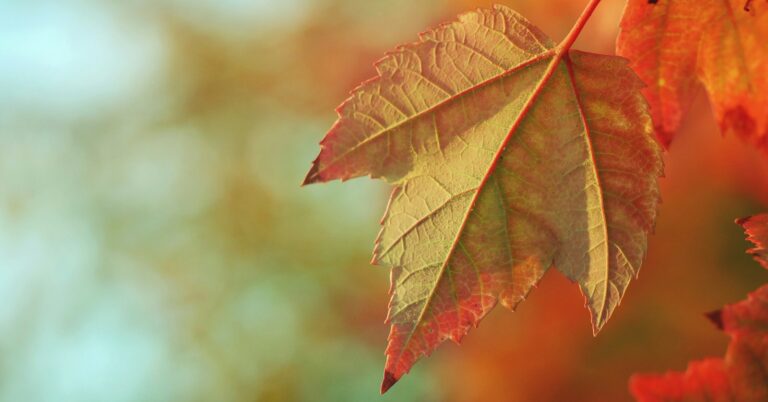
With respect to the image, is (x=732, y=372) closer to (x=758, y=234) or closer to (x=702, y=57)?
(x=758, y=234)

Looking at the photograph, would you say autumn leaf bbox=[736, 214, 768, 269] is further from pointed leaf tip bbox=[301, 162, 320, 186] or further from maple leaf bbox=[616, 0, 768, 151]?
pointed leaf tip bbox=[301, 162, 320, 186]

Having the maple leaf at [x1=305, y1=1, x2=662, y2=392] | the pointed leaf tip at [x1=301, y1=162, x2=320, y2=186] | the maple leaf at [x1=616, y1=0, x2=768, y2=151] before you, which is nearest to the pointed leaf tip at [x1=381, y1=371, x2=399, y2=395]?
the maple leaf at [x1=305, y1=1, x2=662, y2=392]

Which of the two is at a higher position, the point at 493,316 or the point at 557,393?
the point at 493,316

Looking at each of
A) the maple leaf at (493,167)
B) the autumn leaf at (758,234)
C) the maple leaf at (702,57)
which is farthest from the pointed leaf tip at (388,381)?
the maple leaf at (702,57)

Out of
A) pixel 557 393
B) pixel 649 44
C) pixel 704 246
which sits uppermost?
pixel 649 44

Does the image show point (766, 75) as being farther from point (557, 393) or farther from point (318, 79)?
point (318, 79)

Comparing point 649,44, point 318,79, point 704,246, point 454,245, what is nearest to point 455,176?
point 454,245

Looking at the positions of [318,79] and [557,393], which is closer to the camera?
[557,393]
